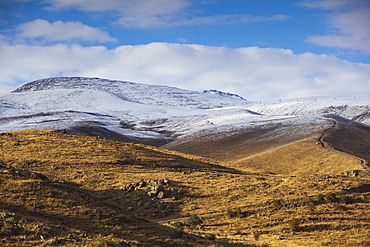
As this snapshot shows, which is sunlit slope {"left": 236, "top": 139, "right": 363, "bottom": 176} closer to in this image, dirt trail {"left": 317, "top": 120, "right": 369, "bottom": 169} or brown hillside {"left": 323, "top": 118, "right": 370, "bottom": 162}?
dirt trail {"left": 317, "top": 120, "right": 369, "bottom": 169}

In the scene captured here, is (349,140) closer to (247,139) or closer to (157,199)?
(247,139)

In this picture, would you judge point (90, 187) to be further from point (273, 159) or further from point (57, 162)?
point (273, 159)

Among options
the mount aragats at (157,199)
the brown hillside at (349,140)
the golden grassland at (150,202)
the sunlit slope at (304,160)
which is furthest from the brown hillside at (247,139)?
the golden grassland at (150,202)

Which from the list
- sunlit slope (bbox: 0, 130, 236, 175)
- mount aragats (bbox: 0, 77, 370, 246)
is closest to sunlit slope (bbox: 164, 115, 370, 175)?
mount aragats (bbox: 0, 77, 370, 246)

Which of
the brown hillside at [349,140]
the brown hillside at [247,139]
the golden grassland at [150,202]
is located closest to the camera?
the golden grassland at [150,202]

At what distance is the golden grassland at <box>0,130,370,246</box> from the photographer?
17.6m

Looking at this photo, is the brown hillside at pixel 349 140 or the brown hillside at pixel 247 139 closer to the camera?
the brown hillside at pixel 349 140

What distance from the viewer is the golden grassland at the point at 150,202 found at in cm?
1762

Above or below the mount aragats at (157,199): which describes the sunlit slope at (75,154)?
above

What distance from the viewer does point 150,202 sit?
29.2 metres

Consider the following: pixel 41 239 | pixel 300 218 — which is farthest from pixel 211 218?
pixel 41 239

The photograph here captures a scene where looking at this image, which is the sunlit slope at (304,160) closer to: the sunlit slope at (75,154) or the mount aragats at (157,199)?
Result: the mount aragats at (157,199)

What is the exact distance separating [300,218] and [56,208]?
1546 centimetres

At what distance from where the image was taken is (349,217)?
24969mm
